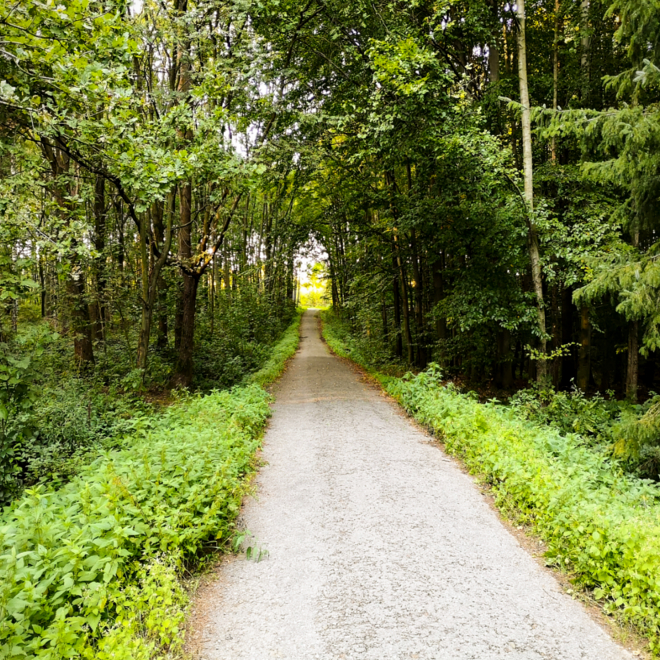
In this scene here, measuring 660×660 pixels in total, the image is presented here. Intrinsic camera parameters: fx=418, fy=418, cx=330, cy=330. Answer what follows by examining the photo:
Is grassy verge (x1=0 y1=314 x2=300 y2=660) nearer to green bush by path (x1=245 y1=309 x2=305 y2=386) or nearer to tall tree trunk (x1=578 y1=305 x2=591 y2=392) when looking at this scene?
green bush by path (x1=245 y1=309 x2=305 y2=386)

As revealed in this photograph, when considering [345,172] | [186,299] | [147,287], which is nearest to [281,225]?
[345,172]

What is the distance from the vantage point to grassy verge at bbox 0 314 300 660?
2.51 meters

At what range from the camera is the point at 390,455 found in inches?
270

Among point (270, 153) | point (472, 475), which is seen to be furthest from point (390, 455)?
point (270, 153)

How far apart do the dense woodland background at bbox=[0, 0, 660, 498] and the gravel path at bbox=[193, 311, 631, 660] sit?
2651 mm

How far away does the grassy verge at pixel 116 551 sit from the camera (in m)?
2.51

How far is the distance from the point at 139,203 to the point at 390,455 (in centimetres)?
553

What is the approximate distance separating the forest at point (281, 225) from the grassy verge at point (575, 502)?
2.68 ft

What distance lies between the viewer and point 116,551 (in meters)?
3.10

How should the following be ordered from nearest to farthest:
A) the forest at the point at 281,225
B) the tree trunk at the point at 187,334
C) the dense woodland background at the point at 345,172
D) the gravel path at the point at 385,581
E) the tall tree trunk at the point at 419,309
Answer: the gravel path at the point at 385,581, the forest at the point at 281,225, the dense woodland background at the point at 345,172, the tree trunk at the point at 187,334, the tall tree trunk at the point at 419,309

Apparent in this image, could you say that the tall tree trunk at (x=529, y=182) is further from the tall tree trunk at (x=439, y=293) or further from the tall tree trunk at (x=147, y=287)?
the tall tree trunk at (x=147, y=287)

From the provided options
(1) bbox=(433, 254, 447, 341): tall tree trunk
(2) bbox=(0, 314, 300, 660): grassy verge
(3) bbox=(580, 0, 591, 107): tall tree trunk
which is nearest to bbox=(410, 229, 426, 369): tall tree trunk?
(1) bbox=(433, 254, 447, 341): tall tree trunk

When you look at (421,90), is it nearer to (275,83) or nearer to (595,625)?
(275,83)

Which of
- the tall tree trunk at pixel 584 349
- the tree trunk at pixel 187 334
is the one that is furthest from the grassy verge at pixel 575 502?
the tree trunk at pixel 187 334
